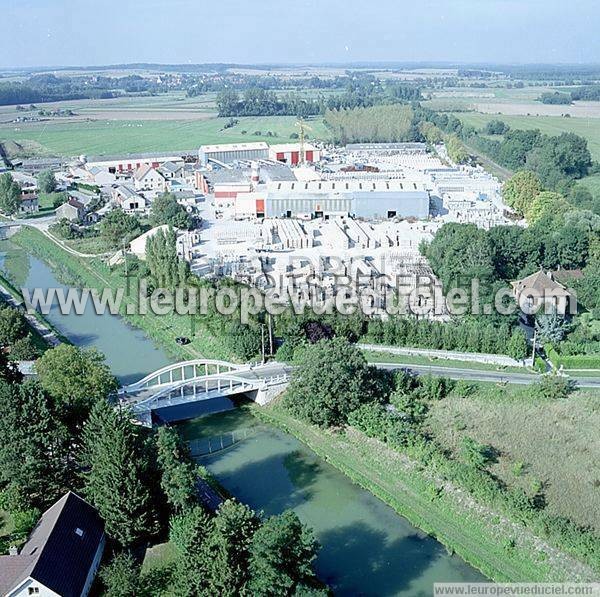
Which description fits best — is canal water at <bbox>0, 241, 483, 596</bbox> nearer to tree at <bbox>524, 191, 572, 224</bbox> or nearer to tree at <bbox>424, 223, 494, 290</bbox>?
tree at <bbox>424, 223, 494, 290</bbox>

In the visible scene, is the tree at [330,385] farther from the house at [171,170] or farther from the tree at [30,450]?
the house at [171,170]

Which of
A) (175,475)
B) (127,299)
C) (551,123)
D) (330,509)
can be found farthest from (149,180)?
(551,123)

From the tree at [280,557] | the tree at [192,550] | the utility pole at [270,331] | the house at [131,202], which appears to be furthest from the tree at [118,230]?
the tree at [280,557]

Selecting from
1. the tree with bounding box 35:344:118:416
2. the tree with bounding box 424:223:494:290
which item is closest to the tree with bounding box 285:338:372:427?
the tree with bounding box 35:344:118:416

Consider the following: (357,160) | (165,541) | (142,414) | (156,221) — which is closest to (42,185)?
(156,221)

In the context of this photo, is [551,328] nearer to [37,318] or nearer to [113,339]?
[113,339]
